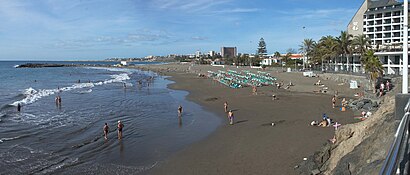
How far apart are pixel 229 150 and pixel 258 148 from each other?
1.43 metres

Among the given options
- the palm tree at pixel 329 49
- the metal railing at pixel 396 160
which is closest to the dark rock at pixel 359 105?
the metal railing at pixel 396 160

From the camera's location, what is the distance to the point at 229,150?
15.2 meters

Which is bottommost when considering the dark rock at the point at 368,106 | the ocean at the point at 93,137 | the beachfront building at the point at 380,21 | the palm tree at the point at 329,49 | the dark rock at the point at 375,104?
the ocean at the point at 93,137

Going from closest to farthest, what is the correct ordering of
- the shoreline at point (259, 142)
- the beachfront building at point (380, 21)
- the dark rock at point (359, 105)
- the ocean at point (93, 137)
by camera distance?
the shoreline at point (259, 142) → the ocean at point (93, 137) → the dark rock at point (359, 105) → the beachfront building at point (380, 21)

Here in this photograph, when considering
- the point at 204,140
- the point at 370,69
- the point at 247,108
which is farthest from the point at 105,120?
the point at 370,69

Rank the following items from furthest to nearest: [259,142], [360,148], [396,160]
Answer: [259,142] < [360,148] < [396,160]

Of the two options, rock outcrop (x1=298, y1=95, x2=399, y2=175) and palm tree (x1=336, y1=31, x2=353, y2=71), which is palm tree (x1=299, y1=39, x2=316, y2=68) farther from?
rock outcrop (x1=298, y1=95, x2=399, y2=175)

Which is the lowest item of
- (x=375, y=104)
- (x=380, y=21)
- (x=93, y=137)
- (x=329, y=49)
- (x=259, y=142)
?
(x=93, y=137)

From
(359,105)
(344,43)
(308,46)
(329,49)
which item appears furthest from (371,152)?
(308,46)

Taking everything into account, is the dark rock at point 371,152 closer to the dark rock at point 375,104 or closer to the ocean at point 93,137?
the ocean at point 93,137

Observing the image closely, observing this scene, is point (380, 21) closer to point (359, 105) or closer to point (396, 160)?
point (359, 105)

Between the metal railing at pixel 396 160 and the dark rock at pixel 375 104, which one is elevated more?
the metal railing at pixel 396 160

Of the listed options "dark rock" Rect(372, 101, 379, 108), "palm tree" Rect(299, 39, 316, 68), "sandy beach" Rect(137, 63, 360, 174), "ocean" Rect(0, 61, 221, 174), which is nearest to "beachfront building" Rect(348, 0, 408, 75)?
"palm tree" Rect(299, 39, 316, 68)

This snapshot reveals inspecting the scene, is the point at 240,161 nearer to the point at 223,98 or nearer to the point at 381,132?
the point at 381,132
